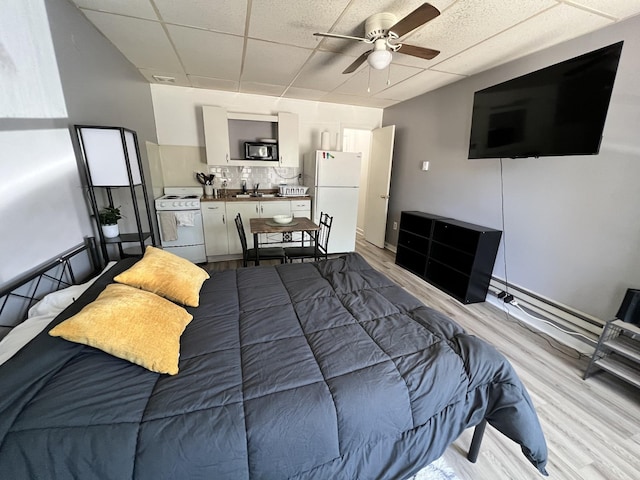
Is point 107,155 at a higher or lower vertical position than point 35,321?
higher

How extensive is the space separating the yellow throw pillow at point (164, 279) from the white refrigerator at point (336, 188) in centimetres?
273

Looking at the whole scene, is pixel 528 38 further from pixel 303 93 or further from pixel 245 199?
A: pixel 245 199

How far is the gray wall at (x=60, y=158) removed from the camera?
127cm

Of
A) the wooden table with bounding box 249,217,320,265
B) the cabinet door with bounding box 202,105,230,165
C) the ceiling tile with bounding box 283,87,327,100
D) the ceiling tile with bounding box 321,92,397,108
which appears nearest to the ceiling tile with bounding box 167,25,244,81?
the cabinet door with bounding box 202,105,230,165

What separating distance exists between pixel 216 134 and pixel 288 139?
1.05 meters

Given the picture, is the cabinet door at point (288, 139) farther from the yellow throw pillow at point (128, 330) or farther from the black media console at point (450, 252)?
the yellow throw pillow at point (128, 330)

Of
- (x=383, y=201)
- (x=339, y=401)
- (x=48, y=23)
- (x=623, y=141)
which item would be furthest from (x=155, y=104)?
(x=623, y=141)

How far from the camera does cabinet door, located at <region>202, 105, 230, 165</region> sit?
3.64 meters

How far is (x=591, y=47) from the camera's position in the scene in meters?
2.03

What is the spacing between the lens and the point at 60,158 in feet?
5.32

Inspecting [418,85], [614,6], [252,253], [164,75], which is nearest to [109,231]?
[252,253]

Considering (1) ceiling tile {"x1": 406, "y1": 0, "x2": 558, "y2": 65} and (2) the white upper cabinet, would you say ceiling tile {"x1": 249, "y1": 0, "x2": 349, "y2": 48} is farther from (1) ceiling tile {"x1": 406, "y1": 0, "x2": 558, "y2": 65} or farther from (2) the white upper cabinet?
(2) the white upper cabinet

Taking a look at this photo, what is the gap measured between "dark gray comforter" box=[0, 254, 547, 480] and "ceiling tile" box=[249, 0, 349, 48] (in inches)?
79.9

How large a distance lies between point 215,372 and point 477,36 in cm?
298
